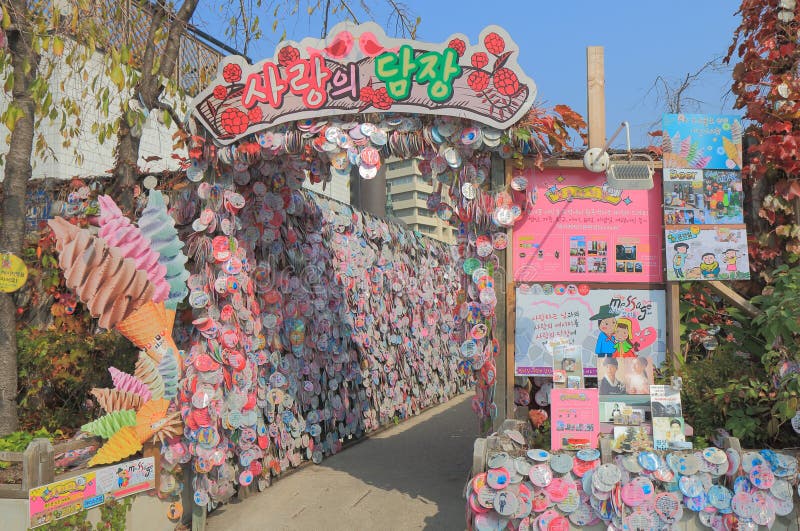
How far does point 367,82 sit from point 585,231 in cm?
183

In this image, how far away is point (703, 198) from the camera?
14.6 ft

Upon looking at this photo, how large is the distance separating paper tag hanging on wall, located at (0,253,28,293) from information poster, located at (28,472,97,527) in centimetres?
164

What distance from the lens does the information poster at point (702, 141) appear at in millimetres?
4434

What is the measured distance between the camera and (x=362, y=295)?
837 cm

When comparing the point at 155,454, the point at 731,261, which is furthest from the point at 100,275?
the point at 731,261

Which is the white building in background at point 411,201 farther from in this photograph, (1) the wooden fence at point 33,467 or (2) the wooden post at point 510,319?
(1) the wooden fence at point 33,467

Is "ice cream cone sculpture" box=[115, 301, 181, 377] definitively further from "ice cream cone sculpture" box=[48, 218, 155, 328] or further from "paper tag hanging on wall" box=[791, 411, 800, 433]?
"paper tag hanging on wall" box=[791, 411, 800, 433]

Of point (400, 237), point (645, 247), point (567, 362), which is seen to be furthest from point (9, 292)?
point (400, 237)

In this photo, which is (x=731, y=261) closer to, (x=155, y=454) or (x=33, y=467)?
(x=155, y=454)

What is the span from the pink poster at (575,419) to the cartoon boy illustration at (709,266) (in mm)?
1216

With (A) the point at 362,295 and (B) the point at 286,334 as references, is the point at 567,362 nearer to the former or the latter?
(B) the point at 286,334

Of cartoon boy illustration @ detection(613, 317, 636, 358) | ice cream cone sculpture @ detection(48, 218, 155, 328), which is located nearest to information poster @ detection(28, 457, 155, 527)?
ice cream cone sculpture @ detection(48, 218, 155, 328)

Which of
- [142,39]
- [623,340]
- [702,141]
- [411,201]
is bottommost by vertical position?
[623,340]

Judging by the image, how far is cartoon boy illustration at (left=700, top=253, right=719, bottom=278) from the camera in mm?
4422
